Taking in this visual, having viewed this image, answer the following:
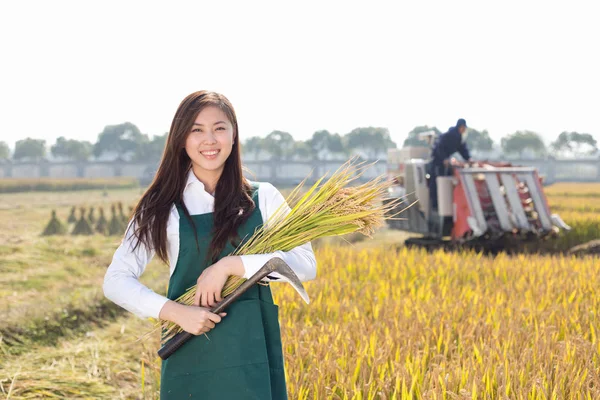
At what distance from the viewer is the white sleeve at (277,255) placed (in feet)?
6.94

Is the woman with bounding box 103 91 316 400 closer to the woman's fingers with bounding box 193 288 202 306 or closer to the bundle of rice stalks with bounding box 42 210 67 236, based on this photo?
the woman's fingers with bounding box 193 288 202 306

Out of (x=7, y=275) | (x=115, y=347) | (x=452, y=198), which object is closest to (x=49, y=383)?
(x=115, y=347)

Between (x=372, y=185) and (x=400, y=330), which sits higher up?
(x=372, y=185)

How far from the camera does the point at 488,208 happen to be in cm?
1034

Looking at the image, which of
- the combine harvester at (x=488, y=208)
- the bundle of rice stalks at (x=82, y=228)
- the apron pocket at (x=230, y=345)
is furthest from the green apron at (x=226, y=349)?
the bundle of rice stalks at (x=82, y=228)

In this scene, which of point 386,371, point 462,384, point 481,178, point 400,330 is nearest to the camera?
point 462,384

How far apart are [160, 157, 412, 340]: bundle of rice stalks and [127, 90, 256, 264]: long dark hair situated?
0.09 metres

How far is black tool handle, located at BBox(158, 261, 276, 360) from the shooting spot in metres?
2.10

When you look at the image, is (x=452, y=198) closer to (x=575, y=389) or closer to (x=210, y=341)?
(x=575, y=389)

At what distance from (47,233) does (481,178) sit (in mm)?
8624

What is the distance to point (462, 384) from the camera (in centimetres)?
305

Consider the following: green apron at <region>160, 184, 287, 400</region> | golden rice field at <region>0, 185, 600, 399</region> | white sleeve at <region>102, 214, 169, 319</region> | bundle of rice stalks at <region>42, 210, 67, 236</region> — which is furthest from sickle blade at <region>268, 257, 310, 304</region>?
bundle of rice stalks at <region>42, 210, 67, 236</region>

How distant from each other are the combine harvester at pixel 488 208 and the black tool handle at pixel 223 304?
26.4 ft

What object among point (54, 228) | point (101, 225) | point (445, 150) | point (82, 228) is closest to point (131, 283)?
point (445, 150)
